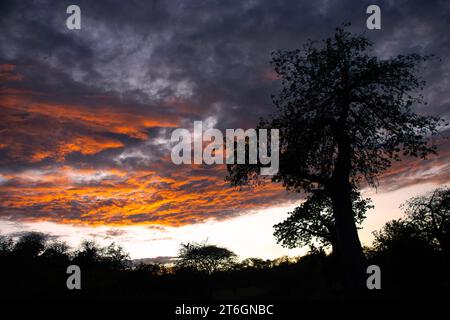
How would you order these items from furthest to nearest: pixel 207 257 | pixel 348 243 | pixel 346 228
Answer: pixel 207 257, pixel 346 228, pixel 348 243

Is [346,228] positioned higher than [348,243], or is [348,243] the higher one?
[346,228]

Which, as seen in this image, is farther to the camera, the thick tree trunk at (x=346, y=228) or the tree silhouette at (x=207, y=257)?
the tree silhouette at (x=207, y=257)

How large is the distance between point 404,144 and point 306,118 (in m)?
4.87

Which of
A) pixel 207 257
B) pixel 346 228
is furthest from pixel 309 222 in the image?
pixel 207 257

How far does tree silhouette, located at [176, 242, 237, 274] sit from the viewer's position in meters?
58.0

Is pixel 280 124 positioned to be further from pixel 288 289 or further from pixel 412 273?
pixel 288 289

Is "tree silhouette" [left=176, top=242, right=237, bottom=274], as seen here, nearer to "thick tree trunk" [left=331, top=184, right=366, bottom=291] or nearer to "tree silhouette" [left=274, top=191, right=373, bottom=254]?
"tree silhouette" [left=274, top=191, right=373, bottom=254]

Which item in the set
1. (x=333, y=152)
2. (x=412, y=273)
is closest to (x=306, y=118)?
(x=333, y=152)

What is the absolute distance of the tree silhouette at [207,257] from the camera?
190 ft

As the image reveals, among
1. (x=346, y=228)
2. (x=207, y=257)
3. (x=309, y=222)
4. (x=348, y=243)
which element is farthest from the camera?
(x=207, y=257)

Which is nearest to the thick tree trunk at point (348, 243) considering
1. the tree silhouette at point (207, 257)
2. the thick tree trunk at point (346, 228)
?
the thick tree trunk at point (346, 228)

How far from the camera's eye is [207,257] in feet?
197

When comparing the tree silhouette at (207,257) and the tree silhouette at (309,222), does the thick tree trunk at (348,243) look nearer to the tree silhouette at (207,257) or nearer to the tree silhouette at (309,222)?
the tree silhouette at (309,222)

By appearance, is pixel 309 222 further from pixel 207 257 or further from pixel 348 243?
pixel 207 257
